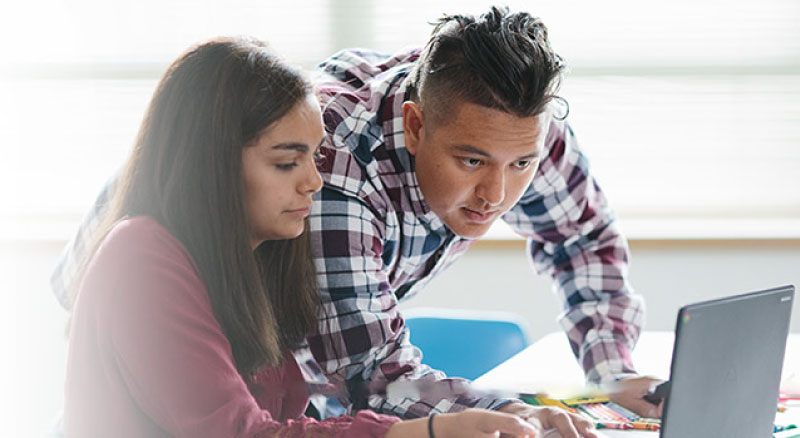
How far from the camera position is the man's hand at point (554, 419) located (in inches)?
24.9

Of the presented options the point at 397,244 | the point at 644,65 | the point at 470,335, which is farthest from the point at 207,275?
the point at 644,65

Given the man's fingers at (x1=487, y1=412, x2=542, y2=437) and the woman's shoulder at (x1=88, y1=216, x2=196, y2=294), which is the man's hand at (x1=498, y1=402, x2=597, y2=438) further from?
the woman's shoulder at (x1=88, y1=216, x2=196, y2=294)

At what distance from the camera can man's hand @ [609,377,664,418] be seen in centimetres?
85

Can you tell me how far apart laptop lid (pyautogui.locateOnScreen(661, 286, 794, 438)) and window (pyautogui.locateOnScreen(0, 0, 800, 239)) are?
1.36 metres

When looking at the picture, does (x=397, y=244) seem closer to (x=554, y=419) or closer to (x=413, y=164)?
(x=413, y=164)

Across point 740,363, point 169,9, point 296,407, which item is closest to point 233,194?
point 296,407

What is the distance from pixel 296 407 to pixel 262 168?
0.56 feet

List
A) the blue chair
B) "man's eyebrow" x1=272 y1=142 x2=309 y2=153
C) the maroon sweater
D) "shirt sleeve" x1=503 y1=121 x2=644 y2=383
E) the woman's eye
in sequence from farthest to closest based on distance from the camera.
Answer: the blue chair, "shirt sleeve" x1=503 y1=121 x2=644 y2=383, the woman's eye, "man's eyebrow" x1=272 y1=142 x2=309 y2=153, the maroon sweater

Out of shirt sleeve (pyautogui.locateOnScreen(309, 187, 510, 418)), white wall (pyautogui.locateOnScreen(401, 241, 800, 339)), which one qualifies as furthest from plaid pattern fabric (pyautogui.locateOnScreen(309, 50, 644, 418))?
white wall (pyautogui.locateOnScreen(401, 241, 800, 339))

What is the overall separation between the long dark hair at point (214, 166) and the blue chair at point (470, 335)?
66 centimetres

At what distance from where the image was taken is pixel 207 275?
62 cm

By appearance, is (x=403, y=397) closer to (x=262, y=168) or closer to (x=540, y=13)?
(x=262, y=168)

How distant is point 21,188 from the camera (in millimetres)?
1372

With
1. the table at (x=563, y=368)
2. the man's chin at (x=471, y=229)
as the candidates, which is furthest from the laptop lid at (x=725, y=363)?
the man's chin at (x=471, y=229)
